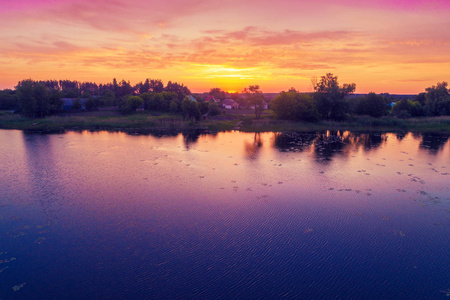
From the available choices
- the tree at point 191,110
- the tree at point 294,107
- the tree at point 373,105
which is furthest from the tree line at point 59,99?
the tree at point 373,105

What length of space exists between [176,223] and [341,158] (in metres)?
21.6

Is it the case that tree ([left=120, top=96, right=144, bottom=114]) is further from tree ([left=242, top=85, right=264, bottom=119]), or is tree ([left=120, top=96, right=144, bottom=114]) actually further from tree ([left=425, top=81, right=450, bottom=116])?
tree ([left=425, top=81, right=450, bottom=116])

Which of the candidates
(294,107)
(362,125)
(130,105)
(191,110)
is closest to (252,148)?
(294,107)

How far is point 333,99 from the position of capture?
2381 inches

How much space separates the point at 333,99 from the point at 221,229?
5620 centimetres

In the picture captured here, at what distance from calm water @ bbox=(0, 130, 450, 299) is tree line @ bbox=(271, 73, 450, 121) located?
111 ft

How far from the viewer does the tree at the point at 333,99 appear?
6044 centimetres

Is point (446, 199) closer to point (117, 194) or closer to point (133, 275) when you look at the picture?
point (133, 275)

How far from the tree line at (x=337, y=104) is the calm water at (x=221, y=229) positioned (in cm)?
3393

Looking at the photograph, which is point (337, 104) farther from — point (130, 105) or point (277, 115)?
point (130, 105)

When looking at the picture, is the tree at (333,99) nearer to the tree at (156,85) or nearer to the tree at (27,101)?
the tree at (27,101)

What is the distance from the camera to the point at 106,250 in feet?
36.2

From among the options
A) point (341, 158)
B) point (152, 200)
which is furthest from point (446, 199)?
point (152, 200)

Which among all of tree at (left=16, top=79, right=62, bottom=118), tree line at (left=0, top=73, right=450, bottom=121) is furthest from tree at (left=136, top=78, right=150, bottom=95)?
tree at (left=16, top=79, right=62, bottom=118)
